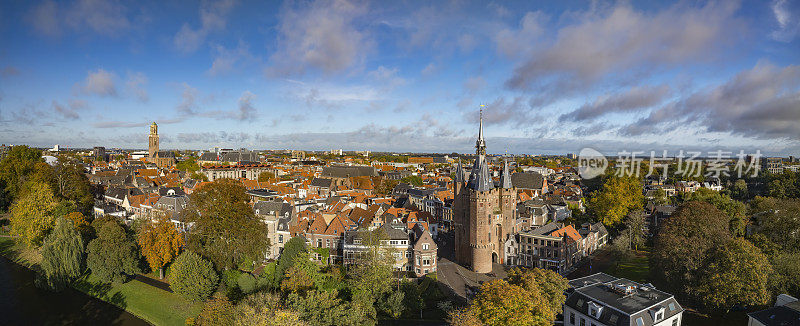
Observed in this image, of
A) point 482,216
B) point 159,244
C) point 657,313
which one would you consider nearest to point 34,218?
point 159,244

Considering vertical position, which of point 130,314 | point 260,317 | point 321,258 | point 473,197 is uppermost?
point 473,197

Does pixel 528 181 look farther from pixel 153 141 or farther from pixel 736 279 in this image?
pixel 153 141

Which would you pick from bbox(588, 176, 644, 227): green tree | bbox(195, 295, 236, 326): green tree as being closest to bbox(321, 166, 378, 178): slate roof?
bbox(588, 176, 644, 227): green tree

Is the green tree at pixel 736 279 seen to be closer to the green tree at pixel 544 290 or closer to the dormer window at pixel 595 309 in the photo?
the dormer window at pixel 595 309

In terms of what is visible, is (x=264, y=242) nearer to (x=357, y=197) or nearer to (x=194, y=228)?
(x=194, y=228)

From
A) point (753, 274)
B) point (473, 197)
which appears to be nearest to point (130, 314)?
point (473, 197)
